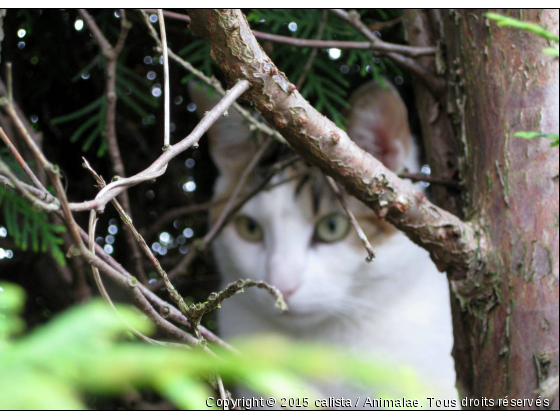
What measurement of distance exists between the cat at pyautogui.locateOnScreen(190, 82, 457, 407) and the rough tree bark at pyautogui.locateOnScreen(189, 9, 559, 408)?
34 centimetres

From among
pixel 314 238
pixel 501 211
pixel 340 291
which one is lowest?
pixel 340 291

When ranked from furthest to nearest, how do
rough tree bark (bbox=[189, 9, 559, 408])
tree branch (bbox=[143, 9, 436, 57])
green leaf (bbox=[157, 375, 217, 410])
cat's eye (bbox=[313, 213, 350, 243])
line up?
cat's eye (bbox=[313, 213, 350, 243])
tree branch (bbox=[143, 9, 436, 57])
rough tree bark (bbox=[189, 9, 559, 408])
green leaf (bbox=[157, 375, 217, 410])

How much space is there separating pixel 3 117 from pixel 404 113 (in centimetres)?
84

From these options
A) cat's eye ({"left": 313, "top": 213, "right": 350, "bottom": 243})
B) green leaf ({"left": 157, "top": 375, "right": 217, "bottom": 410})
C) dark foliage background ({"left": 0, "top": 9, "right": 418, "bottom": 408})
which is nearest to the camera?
green leaf ({"left": 157, "top": 375, "right": 217, "bottom": 410})

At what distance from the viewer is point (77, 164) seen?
1387mm

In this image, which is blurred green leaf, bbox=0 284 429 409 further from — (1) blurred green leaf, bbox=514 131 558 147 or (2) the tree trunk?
(2) the tree trunk

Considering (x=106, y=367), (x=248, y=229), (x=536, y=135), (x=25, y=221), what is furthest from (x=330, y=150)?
(x=248, y=229)

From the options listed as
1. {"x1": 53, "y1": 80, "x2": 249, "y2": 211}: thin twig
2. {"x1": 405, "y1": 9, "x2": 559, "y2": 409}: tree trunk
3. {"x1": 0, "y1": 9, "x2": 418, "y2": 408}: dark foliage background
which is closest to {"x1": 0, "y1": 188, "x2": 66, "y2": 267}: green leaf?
{"x1": 0, "y1": 9, "x2": 418, "y2": 408}: dark foliage background

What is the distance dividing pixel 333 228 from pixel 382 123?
0.91ft

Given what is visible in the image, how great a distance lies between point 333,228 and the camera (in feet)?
4.12

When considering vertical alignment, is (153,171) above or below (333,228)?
above

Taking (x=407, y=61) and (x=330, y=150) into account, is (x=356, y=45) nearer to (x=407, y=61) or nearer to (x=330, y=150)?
(x=407, y=61)

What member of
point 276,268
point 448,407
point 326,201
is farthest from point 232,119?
point 448,407

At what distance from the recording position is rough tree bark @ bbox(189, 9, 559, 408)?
0.73 metres
